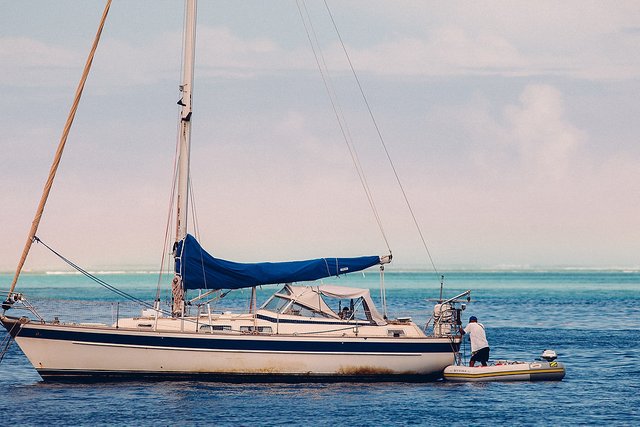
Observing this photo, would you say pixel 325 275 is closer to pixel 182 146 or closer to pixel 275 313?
pixel 275 313

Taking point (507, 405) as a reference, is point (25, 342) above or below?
above

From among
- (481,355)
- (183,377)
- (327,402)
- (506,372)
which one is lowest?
(327,402)

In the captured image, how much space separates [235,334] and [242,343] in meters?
0.42

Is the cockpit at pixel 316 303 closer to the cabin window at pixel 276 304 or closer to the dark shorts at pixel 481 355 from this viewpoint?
the cabin window at pixel 276 304

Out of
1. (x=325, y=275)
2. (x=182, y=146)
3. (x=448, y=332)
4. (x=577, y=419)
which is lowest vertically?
(x=577, y=419)

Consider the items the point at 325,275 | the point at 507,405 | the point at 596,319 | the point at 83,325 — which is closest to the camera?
the point at 507,405

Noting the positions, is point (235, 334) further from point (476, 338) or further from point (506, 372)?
point (506, 372)

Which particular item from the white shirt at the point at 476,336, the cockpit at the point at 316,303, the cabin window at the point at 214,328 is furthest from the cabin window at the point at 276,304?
the white shirt at the point at 476,336

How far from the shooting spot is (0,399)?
32.2 m

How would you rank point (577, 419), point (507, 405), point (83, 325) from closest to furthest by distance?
point (577, 419) < point (507, 405) < point (83, 325)

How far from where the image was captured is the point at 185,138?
117ft

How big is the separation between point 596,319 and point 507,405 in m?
47.1

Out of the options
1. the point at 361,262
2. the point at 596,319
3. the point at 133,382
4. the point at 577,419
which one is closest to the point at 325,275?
the point at 361,262

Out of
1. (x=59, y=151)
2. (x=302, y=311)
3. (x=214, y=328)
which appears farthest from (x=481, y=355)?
(x=59, y=151)
